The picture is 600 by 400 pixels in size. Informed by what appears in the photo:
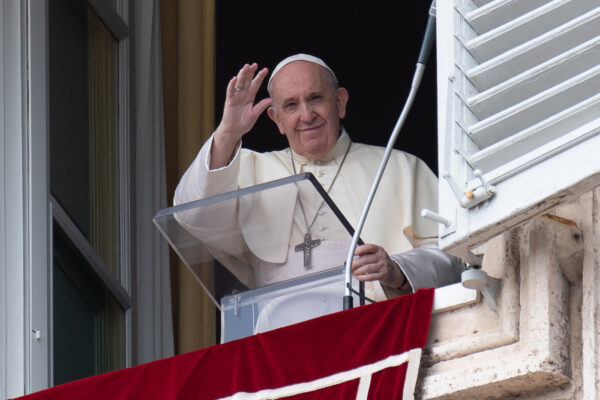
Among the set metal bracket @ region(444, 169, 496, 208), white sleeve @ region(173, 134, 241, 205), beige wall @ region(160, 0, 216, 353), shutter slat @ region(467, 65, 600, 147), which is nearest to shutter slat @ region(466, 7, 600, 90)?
shutter slat @ region(467, 65, 600, 147)

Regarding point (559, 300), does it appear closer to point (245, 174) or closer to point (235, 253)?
point (235, 253)

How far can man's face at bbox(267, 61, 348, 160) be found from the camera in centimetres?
596

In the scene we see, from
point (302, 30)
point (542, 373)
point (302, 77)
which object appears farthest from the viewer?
point (302, 30)

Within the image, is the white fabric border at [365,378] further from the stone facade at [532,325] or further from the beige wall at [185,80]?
the beige wall at [185,80]

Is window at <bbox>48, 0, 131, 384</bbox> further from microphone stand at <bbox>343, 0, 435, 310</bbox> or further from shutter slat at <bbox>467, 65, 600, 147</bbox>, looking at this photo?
shutter slat at <bbox>467, 65, 600, 147</bbox>

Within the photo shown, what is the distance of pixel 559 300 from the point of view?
14.5 ft

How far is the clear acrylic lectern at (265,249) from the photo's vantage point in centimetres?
496

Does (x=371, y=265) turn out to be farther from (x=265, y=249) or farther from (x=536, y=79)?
(x=536, y=79)

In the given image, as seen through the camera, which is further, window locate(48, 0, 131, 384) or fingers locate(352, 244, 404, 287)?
window locate(48, 0, 131, 384)

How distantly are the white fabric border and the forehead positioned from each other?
1581 mm

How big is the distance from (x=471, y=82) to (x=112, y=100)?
8.96ft

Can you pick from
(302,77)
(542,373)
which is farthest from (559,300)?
(302,77)

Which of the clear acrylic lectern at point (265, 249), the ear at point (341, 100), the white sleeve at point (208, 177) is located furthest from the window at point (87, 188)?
the clear acrylic lectern at point (265, 249)

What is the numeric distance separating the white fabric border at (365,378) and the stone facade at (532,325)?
7cm
